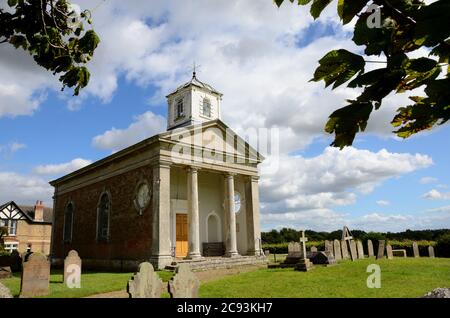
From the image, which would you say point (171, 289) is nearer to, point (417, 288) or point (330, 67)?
point (330, 67)

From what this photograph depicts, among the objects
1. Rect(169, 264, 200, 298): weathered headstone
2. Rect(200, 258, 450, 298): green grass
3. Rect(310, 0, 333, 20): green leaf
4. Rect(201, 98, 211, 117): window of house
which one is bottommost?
Rect(200, 258, 450, 298): green grass

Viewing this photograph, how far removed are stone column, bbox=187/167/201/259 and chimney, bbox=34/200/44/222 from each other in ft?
126

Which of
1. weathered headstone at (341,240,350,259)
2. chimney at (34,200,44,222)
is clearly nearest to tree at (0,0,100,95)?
weathered headstone at (341,240,350,259)

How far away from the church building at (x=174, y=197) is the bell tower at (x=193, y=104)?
7 centimetres

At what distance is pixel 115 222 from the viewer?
2238cm

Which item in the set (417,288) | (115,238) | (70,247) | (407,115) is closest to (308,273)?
(417,288)

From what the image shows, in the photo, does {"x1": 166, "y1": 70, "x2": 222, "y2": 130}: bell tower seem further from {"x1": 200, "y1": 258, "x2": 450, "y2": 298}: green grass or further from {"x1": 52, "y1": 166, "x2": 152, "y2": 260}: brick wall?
{"x1": 200, "y1": 258, "x2": 450, "y2": 298}: green grass

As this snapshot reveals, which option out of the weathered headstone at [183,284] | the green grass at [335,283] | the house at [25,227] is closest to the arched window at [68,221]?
the green grass at [335,283]

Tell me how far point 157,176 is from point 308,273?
9.31m

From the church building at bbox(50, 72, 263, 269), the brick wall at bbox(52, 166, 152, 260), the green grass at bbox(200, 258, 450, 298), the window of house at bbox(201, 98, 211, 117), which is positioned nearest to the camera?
the green grass at bbox(200, 258, 450, 298)

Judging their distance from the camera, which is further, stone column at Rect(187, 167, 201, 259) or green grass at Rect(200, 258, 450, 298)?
stone column at Rect(187, 167, 201, 259)

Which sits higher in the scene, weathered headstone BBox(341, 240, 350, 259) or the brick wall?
the brick wall

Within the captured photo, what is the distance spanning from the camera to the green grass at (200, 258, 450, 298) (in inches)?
406

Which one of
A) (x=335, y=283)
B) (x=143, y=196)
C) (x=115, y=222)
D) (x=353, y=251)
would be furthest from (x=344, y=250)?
(x=115, y=222)
